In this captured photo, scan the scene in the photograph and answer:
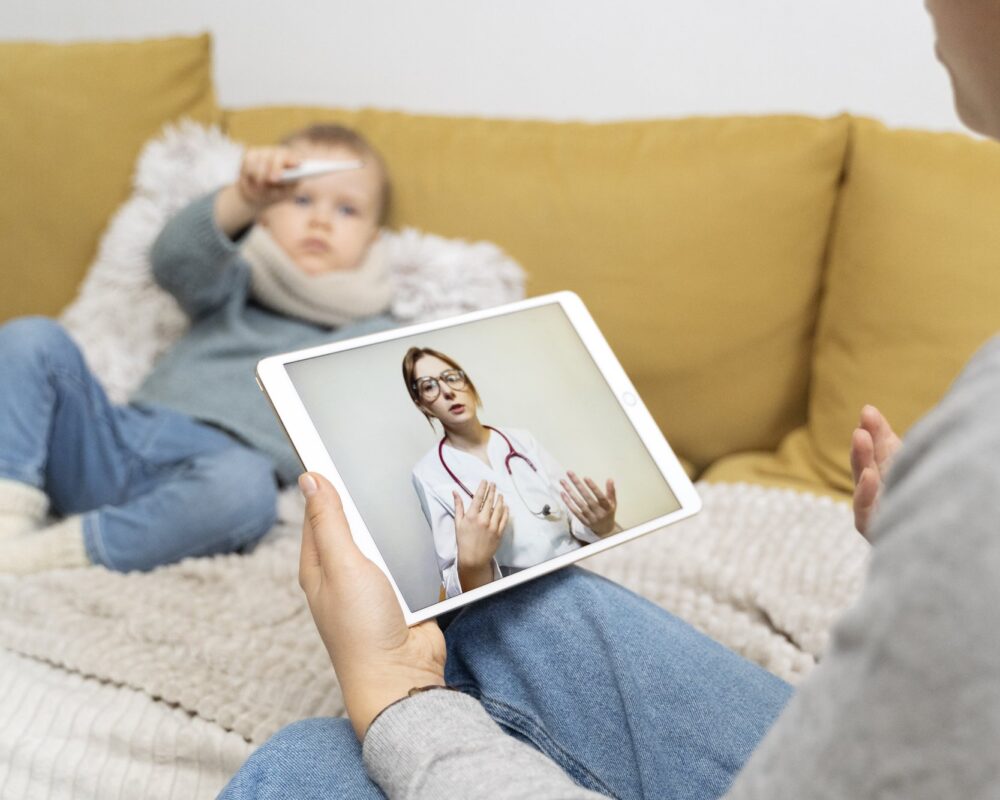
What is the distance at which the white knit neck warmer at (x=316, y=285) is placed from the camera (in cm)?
126

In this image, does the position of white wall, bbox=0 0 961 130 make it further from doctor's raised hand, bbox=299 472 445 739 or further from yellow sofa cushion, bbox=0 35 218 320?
doctor's raised hand, bbox=299 472 445 739

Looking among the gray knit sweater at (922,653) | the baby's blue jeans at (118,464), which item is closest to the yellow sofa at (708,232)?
the baby's blue jeans at (118,464)

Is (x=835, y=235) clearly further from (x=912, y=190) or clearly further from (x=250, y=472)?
(x=250, y=472)

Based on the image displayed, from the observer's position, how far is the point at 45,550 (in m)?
0.98

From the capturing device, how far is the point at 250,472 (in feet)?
3.58

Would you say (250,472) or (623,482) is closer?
(623,482)

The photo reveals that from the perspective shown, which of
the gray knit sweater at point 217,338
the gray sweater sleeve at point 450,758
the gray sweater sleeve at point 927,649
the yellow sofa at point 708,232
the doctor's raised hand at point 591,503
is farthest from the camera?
the gray knit sweater at point 217,338

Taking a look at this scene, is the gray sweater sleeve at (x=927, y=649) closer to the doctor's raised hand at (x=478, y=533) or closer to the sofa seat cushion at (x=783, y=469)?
the doctor's raised hand at (x=478, y=533)

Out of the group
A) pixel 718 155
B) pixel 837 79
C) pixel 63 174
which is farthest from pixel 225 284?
pixel 837 79

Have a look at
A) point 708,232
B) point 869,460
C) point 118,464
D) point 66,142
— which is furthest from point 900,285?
point 66,142

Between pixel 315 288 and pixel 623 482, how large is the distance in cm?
67

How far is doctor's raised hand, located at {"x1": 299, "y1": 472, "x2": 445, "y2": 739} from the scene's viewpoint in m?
0.57

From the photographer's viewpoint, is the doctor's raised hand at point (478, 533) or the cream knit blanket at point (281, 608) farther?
the cream knit blanket at point (281, 608)

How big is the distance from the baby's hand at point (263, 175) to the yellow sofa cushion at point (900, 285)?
0.66 meters
